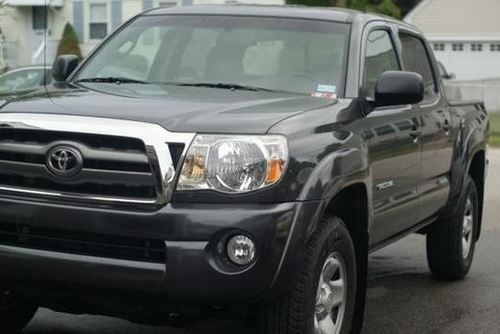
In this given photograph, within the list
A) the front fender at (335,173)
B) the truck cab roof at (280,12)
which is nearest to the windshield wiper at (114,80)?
the truck cab roof at (280,12)

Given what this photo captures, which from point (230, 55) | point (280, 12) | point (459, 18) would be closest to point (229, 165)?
point (230, 55)

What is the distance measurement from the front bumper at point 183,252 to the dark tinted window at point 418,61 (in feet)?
8.97

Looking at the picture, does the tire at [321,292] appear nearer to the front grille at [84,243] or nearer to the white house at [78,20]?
the front grille at [84,243]

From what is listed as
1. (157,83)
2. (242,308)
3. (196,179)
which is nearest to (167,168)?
(196,179)

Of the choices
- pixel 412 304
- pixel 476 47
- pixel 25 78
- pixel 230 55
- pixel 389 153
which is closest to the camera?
pixel 389 153

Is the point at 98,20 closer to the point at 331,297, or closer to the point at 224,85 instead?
the point at 224,85

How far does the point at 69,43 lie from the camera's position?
103 feet

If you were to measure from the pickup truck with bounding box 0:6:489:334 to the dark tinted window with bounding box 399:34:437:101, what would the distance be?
1230 millimetres

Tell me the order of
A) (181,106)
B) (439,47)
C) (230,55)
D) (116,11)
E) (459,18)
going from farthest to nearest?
(439,47), (459,18), (116,11), (230,55), (181,106)

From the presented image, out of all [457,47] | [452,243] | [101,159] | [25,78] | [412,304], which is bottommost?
[457,47]

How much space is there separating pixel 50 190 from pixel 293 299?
3.92ft

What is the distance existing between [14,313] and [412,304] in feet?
9.00

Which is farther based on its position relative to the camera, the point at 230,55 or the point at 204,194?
the point at 230,55

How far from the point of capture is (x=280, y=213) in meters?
3.87
